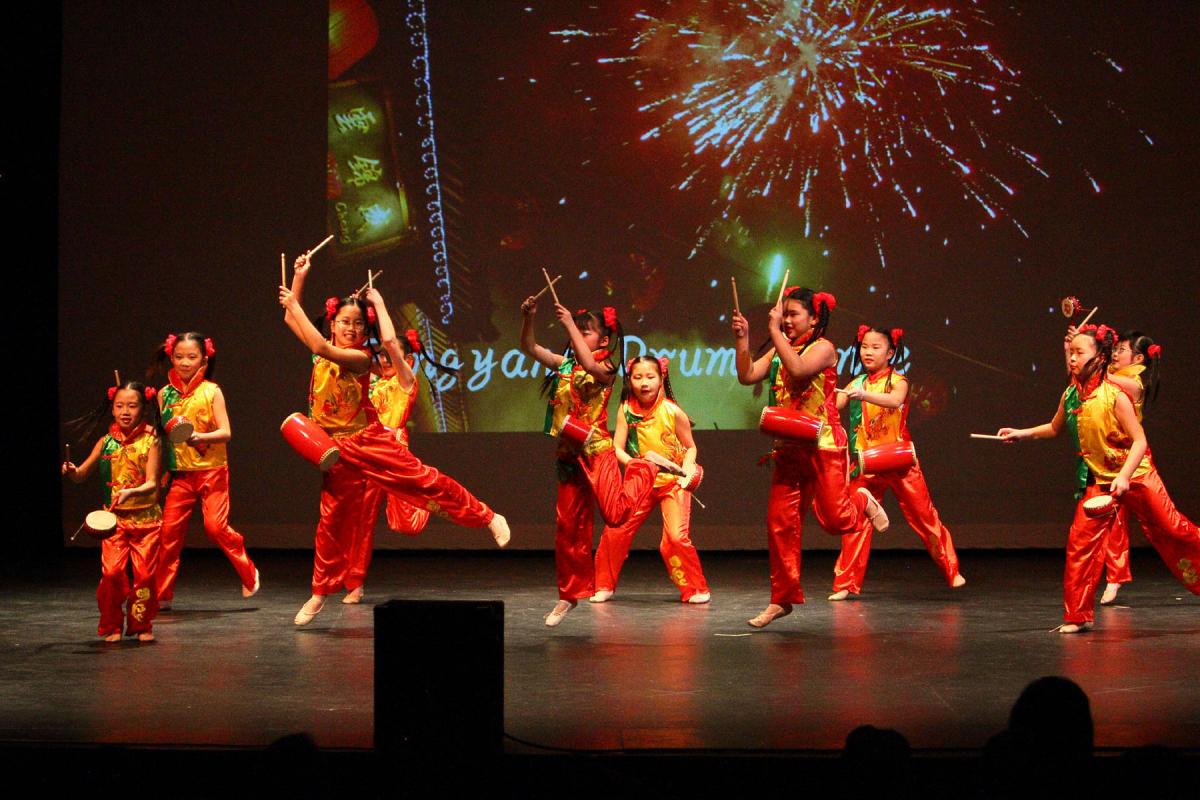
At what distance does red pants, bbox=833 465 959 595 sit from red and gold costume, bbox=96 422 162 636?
10.6 feet

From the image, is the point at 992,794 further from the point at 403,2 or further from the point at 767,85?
the point at 403,2

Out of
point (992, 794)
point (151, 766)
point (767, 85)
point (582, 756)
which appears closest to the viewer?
point (992, 794)

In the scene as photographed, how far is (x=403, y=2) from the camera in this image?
8227mm

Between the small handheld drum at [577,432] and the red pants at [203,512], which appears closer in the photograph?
the small handheld drum at [577,432]

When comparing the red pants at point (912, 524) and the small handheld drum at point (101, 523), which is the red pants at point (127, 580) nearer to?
the small handheld drum at point (101, 523)

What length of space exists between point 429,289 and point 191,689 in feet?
13.7

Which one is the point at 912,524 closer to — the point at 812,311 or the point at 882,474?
the point at 882,474

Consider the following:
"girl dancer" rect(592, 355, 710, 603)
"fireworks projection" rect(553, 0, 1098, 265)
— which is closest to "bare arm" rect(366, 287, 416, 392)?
"girl dancer" rect(592, 355, 710, 603)

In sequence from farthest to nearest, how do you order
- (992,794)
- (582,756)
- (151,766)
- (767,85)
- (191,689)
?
(767,85), (191,689), (151,766), (582,756), (992,794)

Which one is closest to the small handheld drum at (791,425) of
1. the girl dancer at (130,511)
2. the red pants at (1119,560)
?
the red pants at (1119,560)

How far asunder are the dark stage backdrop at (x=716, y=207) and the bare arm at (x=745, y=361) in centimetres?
265

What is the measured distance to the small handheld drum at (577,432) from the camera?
17.8ft

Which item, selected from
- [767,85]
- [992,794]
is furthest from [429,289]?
[992,794]

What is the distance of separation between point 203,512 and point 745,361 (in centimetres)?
272
